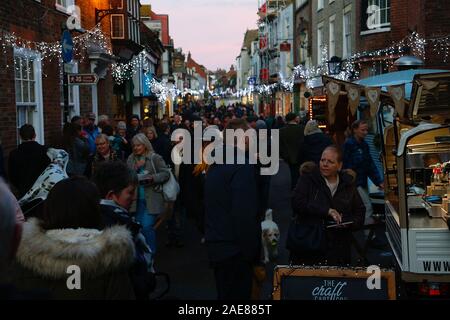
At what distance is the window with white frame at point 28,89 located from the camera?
41.2ft

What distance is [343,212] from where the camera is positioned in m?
6.00

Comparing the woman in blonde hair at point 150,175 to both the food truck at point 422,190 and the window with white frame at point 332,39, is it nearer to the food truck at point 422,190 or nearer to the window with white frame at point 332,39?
the food truck at point 422,190

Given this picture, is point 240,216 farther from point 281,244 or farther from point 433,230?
point 281,244

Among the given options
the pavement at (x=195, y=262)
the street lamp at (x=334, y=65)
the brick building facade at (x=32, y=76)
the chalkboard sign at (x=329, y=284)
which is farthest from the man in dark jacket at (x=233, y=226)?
the street lamp at (x=334, y=65)

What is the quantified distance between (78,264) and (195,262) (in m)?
5.94

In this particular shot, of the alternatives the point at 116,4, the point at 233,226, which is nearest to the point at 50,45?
the point at 116,4

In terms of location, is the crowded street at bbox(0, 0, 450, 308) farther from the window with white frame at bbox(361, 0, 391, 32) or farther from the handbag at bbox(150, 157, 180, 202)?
the window with white frame at bbox(361, 0, 391, 32)

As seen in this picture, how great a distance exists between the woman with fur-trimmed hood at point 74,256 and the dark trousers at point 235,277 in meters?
1.94

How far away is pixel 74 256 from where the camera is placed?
2.97 m

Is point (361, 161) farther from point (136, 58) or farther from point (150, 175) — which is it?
point (136, 58)

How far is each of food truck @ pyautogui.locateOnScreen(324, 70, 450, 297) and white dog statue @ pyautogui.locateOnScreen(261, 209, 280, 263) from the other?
4.82 ft

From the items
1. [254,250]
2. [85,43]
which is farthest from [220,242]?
[85,43]
